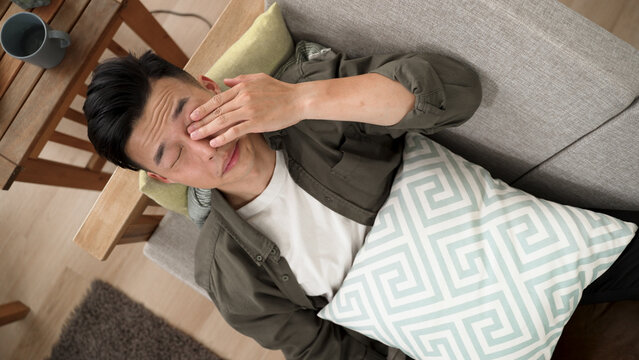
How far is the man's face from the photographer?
0.87m

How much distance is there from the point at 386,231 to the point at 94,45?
116 cm

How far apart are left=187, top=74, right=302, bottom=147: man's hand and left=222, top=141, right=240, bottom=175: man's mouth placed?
0.24ft

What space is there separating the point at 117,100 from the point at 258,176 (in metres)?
0.39

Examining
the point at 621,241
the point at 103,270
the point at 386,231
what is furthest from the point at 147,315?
the point at 621,241

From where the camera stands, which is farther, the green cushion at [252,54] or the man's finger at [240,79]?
the green cushion at [252,54]

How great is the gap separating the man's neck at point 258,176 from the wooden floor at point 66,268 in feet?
2.82

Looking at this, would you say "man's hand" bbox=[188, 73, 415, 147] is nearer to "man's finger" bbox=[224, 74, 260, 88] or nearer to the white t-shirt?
"man's finger" bbox=[224, 74, 260, 88]

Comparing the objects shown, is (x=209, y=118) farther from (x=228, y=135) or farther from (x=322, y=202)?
(x=322, y=202)

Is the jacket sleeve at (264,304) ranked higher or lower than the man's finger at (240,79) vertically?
lower

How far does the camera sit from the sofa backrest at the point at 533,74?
2.67 ft

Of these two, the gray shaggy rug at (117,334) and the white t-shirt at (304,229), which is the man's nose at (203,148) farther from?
the gray shaggy rug at (117,334)

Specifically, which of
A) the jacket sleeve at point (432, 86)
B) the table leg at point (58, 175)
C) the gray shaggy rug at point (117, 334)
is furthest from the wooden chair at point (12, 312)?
the jacket sleeve at point (432, 86)

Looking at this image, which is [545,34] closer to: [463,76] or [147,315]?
[463,76]

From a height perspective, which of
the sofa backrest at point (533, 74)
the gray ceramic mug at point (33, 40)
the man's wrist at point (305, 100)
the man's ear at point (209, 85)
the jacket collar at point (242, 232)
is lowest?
the jacket collar at point (242, 232)
